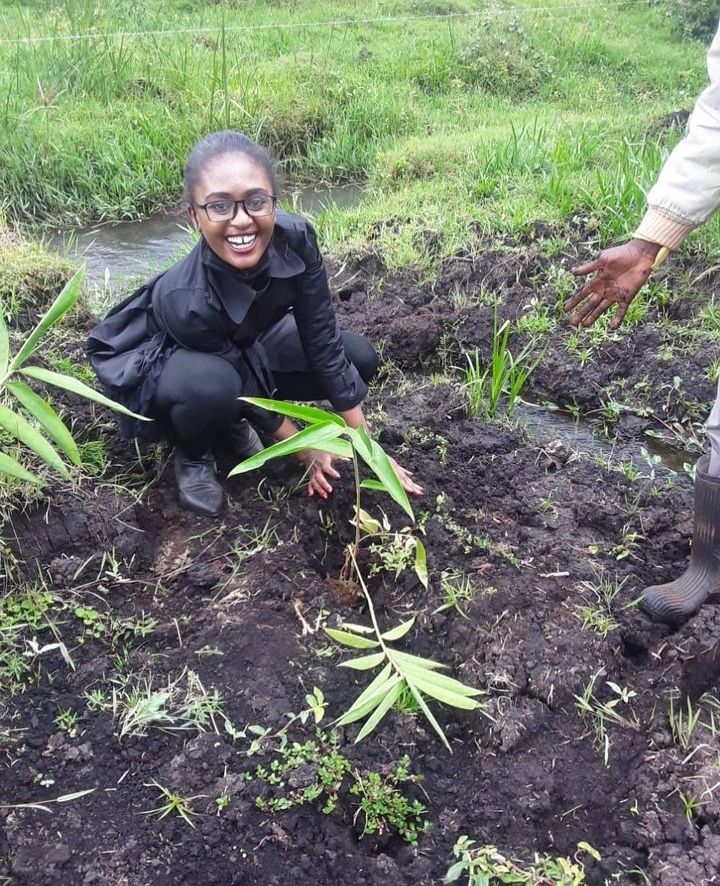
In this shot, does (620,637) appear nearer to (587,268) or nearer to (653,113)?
(587,268)

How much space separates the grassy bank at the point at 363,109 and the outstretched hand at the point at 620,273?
5.17 feet

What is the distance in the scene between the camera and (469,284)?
3.52 m

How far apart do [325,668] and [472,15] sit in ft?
22.8

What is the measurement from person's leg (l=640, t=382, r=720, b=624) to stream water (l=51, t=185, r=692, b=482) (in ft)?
1.96

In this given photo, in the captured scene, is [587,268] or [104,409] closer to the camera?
[587,268]

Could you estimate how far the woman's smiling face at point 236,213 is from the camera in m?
2.00

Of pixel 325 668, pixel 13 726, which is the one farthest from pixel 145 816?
pixel 325 668

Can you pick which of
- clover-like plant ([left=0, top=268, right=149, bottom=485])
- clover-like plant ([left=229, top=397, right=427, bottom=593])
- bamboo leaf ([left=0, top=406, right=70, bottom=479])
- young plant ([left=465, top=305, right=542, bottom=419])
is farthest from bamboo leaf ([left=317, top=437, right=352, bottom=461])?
young plant ([left=465, top=305, right=542, bottom=419])

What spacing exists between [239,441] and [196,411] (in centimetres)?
29

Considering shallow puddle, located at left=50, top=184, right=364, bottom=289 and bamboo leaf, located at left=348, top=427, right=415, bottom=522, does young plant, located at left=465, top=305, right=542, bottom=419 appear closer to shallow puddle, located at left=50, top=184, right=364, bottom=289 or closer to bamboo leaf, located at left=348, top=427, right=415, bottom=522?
bamboo leaf, located at left=348, top=427, right=415, bottom=522

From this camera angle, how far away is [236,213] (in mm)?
2014

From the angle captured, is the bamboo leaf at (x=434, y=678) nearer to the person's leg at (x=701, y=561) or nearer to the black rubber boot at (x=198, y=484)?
the person's leg at (x=701, y=561)

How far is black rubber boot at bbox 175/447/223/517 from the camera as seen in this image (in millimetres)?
2266

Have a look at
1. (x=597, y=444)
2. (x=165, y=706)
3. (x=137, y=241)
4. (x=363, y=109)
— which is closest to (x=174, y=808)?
(x=165, y=706)
